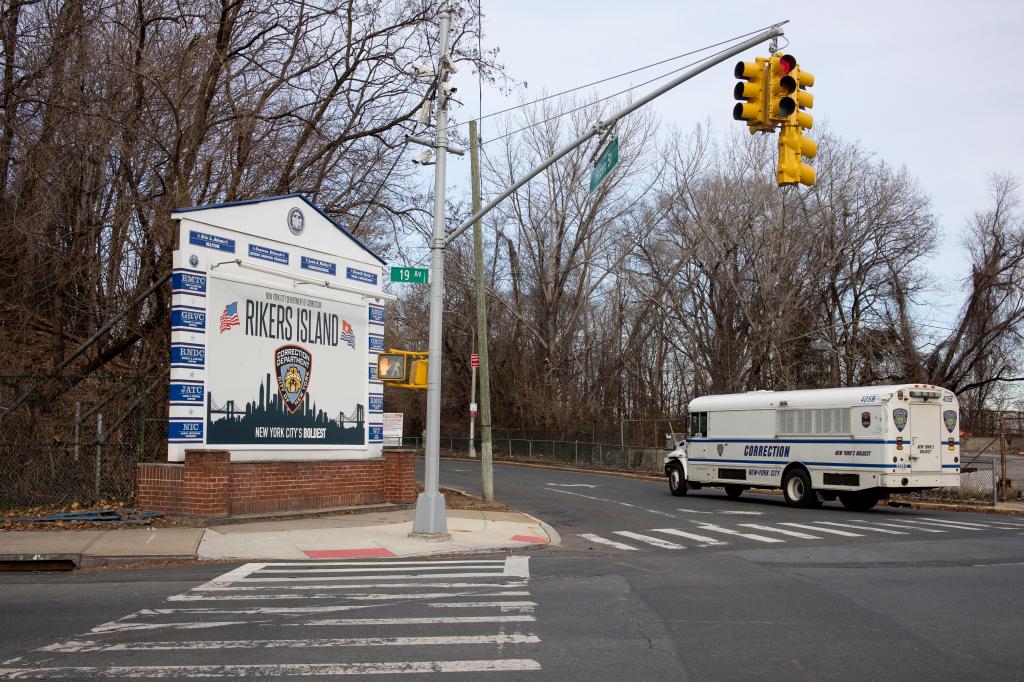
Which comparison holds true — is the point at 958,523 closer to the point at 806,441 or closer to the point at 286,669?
the point at 806,441

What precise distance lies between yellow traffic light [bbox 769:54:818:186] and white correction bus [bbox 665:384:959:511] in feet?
37.9

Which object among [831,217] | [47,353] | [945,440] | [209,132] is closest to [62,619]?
[47,353]

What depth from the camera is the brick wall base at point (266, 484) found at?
1518cm

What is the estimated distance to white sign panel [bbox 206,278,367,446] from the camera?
16.0 meters

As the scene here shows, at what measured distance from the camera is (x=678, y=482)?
90.4 feet

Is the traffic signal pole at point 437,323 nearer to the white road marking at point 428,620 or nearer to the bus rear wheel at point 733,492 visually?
the white road marking at point 428,620

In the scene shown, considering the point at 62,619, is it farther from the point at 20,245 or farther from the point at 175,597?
the point at 20,245

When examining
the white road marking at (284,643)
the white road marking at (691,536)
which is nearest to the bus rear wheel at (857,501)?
the white road marking at (691,536)

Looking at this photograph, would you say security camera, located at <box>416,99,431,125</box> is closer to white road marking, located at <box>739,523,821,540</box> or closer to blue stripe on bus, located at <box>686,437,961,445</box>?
white road marking, located at <box>739,523,821,540</box>

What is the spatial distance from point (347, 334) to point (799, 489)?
487 inches

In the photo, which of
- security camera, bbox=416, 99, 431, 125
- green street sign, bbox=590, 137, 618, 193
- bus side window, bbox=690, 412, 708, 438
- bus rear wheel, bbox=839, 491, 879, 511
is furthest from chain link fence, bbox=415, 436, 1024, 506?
green street sign, bbox=590, 137, 618, 193

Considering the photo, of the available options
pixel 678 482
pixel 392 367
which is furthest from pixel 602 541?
pixel 678 482

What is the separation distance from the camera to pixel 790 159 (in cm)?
1134

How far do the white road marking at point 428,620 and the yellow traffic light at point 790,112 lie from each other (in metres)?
6.24
